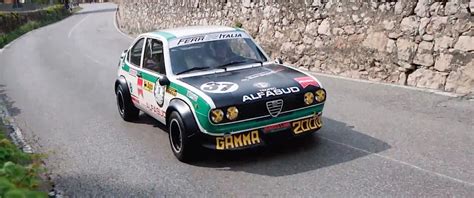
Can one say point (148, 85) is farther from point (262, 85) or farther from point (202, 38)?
point (262, 85)

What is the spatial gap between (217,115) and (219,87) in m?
0.44

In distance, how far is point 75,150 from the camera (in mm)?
6812

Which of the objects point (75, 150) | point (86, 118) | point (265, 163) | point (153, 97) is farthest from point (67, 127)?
point (265, 163)

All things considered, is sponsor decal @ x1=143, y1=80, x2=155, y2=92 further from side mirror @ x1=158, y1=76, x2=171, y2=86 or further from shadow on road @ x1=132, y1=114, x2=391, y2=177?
shadow on road @ x1=132, y1=114, x2=391, y2=177

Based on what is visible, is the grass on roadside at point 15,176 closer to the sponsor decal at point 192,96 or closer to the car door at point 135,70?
the sponsor decal at point 192,96

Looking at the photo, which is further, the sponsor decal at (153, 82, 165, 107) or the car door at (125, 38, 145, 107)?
the car door at (125, 38, 145, 107)

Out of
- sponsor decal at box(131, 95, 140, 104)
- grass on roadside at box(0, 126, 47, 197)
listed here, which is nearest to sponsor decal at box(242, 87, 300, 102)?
grass on roadside at box(0, 126, 47, 197)

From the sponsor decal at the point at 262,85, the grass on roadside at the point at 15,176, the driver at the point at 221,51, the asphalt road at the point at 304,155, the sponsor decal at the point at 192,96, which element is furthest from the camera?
the driver at the point at 221,51

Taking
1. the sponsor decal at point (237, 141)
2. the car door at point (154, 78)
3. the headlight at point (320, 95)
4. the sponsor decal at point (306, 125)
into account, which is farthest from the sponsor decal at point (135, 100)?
the headlight at point (320, 95)

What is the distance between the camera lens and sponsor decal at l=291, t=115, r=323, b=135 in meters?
5.81

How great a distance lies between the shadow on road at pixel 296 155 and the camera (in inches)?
219

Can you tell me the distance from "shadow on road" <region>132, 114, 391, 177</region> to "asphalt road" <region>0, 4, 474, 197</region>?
1cm

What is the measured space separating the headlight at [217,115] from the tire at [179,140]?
43cm

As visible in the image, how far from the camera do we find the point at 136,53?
7.71 m
